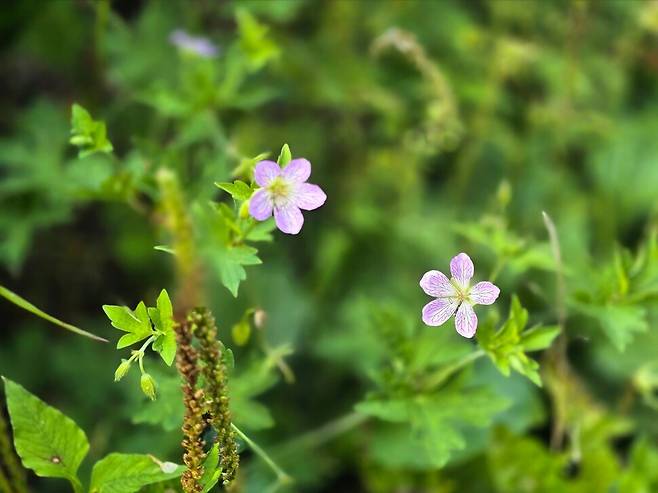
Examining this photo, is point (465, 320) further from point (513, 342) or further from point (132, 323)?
point (132, 323)

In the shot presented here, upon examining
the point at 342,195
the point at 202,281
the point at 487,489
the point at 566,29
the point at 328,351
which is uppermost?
the point at 566,29

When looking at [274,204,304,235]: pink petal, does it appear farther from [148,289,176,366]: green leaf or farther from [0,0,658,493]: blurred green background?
[0,0,658,493]: blurred green background

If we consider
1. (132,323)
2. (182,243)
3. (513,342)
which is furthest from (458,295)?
(182,243)

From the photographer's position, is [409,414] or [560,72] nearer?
[409,414]

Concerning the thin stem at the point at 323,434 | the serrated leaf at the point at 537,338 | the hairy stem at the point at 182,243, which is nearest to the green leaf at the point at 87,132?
the hairy stem at the point at 182,243

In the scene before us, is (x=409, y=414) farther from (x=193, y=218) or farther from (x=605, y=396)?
(x=605, y=396)

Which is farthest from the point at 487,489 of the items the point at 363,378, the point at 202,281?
the point at 202,281

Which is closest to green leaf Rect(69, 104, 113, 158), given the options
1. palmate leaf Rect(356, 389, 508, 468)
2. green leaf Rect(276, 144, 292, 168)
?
green leaf Rect(276, 144, 292, 168)

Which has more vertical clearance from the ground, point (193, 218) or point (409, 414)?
point (193, 218)

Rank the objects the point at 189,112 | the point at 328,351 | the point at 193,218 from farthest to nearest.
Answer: the point at 328,351
the point at 189,112
the point at 193,218
